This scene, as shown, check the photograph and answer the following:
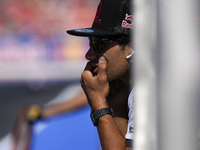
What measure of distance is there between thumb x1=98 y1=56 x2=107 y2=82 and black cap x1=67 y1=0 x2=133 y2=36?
13cm

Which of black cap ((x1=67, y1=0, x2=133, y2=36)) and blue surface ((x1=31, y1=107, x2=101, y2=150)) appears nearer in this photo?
black cap ((x1=67, y1=0, x2=133, y2=36))

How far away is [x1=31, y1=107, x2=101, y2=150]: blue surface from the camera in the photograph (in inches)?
182

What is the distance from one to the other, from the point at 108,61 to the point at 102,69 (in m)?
0.05

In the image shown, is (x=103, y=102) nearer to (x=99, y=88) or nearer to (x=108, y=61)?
(x=99, y=88)

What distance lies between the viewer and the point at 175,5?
0.68 metres

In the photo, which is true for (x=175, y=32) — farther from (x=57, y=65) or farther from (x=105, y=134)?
(x=57, y=65)

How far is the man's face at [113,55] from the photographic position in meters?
1.90

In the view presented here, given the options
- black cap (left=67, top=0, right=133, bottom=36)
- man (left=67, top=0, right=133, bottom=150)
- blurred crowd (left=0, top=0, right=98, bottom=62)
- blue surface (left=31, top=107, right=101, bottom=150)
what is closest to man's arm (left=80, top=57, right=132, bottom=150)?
man (left=67, top=0, right=133, bottom=150)

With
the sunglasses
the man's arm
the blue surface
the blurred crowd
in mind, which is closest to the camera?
the man's arm

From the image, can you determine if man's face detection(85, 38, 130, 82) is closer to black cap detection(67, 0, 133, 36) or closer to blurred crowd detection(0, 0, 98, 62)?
black cap detection(67, 0, 133, 36)

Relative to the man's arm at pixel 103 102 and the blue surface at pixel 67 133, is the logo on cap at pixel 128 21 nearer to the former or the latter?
the man's arm at pixel 103 102

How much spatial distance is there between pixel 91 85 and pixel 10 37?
5.47 metres

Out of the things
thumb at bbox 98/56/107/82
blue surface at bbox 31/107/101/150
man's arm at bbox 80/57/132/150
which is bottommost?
blue surface at bbox 31/107/101/150

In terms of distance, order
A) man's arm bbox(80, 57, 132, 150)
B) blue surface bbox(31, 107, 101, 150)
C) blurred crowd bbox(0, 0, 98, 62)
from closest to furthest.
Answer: man's arm bbox(80, 57, 132, 150) → blue surface bbox(31, 107, 101, 150) → blurred crowd bbox(0, 0, 98, 62)
